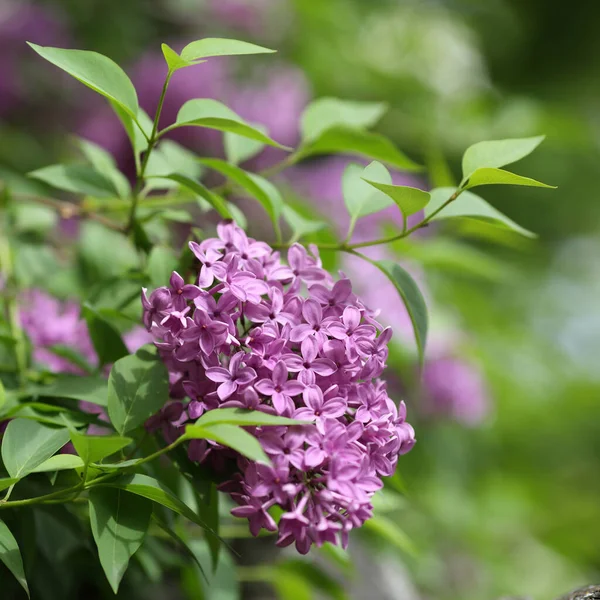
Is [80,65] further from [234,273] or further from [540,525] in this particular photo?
[540,525]

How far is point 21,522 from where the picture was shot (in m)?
0.37

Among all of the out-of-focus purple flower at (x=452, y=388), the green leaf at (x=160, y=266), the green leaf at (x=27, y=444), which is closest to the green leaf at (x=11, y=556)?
the green leaf at (x=27, y=444)

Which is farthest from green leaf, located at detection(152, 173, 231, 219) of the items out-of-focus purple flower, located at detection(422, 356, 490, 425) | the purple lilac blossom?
out-of-focus purple flower, located at detection(422, 356, 490, 425)

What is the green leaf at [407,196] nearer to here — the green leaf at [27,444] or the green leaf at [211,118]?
the green leaf at [211,118]

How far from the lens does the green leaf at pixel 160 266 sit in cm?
40

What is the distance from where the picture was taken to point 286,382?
0.32 metres

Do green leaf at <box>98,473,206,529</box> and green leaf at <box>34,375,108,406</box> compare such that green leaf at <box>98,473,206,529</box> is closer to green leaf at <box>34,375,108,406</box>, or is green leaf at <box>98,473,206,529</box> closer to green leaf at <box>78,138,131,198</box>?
green leaf at <box>34,375,108,406</box>

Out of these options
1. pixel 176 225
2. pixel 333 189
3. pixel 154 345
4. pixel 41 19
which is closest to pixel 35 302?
pixel 154 345

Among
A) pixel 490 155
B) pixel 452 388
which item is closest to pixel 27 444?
pixel 490 155

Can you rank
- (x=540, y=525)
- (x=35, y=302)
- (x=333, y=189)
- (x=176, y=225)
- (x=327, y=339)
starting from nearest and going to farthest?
(x=327, y=339), (x=35, y=302), (x=176, y=225), (x=333, y=189), (x=540, y=525)

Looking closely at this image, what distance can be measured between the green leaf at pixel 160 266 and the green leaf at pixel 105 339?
3 cm

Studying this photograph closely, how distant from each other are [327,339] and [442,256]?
0.30 m

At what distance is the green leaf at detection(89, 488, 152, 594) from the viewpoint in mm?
300

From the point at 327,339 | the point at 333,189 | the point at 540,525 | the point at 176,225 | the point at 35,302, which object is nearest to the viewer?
the point at 327,339
